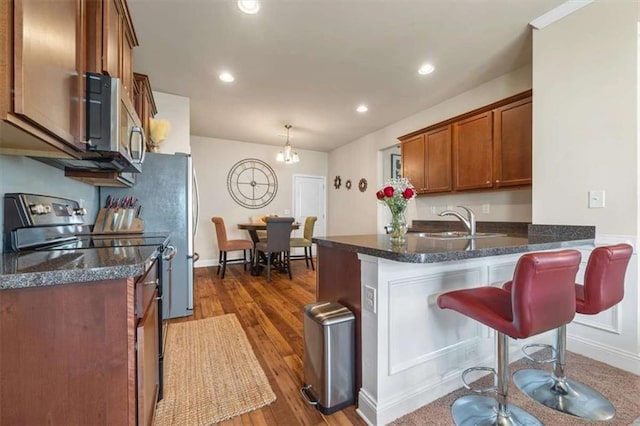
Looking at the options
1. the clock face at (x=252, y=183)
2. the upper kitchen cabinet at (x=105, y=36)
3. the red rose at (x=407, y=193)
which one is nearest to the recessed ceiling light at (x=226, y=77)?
the upper kitchen cabinet at (x=105, y=36)

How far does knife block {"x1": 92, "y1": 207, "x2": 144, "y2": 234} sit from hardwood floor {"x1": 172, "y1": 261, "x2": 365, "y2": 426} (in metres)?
1.09

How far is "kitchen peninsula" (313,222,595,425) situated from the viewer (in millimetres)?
1341

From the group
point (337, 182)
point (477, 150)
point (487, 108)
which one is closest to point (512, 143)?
point (477, 150)

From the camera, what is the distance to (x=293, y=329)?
248cm

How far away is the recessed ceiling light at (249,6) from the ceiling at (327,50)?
0.05 metres

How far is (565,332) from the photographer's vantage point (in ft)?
5.07

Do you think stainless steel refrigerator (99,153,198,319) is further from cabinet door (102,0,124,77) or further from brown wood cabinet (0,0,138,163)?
brown wood cabinet (0,0,138,163)

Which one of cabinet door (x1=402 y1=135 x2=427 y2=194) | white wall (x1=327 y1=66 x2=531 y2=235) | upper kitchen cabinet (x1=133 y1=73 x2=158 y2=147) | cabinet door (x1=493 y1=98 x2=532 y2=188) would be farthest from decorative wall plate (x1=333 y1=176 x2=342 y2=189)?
upper kitchen cabinet (x1=133 y1=73 x2=158 y2=147)

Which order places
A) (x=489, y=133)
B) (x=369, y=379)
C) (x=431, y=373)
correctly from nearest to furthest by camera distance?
(x=369, y=379)
(x=431, y=373)
(x=489, y=133)

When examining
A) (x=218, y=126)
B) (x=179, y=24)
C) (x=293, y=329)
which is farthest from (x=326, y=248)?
(x=218, y=126)

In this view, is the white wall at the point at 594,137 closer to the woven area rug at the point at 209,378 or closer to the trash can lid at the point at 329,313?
the trash can lid at the point at 329,313

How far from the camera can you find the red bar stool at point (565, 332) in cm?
139

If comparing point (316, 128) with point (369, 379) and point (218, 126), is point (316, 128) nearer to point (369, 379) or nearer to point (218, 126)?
point (218, 126)

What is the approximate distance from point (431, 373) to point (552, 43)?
2.67 m
